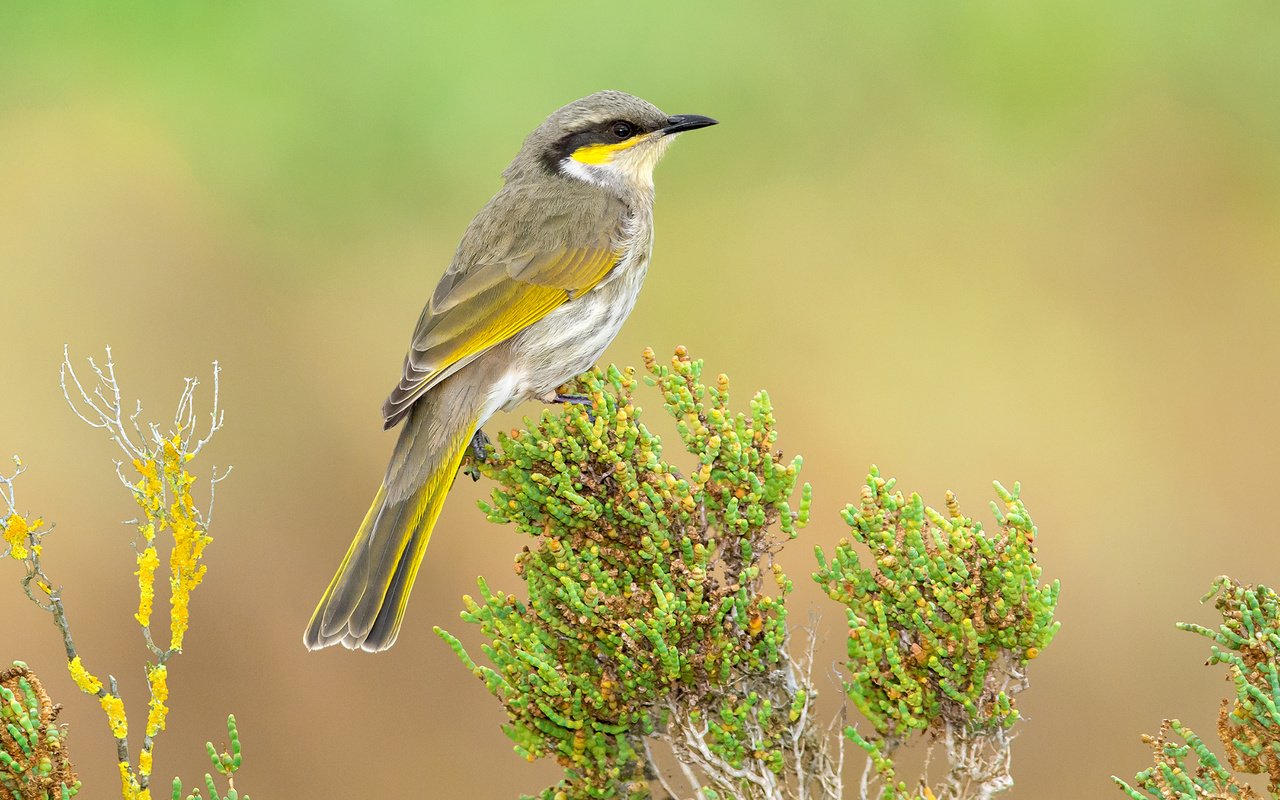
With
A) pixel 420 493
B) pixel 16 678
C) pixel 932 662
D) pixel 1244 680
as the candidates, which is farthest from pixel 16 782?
pixel 1244 680

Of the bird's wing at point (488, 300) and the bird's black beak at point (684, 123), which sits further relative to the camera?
the bird's black beak at point (684, 123)

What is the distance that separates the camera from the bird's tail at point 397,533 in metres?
2.70

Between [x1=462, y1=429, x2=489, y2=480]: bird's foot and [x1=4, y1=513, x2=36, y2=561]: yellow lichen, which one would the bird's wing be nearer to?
[x1=462, y1=429, x2=489, y2=480]: bird's foot

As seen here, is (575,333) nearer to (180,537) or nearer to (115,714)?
(180,537)

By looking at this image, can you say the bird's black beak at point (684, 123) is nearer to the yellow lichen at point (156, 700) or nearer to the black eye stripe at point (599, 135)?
the black eye stripe at point (599, 135)

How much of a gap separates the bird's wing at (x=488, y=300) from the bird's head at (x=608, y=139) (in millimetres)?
308

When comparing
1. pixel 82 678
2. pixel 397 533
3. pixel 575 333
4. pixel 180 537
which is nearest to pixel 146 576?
pixel 180 537

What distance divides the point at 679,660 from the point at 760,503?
1.09 ft

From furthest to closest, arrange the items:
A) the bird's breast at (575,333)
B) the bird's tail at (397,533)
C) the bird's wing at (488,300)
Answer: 1. the bird's breast at (575,333)
2. the bird's wing at (488,300)
3. the bird's tail at (397,533)

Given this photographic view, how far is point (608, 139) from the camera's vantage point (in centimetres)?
350

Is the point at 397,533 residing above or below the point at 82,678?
above

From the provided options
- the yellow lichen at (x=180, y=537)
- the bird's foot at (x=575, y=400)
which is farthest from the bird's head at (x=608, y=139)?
the yellow lichen at (x=180, y=537)

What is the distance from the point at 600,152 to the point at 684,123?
0.23 metres

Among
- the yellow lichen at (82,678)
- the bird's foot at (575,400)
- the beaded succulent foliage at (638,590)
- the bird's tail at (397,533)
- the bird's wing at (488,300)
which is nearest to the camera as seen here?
the yellow lichen at (82,678)
